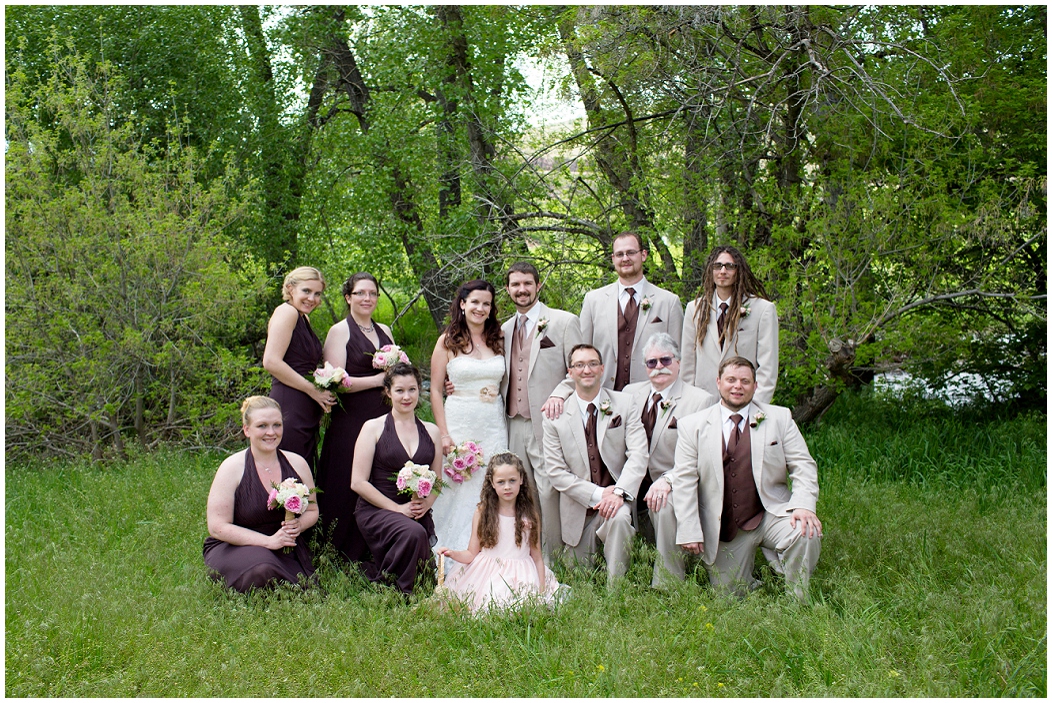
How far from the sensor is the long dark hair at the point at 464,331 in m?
5.86

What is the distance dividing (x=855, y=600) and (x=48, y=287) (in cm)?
795

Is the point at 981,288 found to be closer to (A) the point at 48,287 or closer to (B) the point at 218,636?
(B) the point at 218,636

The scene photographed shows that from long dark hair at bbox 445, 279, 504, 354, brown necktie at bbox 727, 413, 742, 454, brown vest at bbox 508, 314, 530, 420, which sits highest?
long dark hair at bbox 445, 279, 504, 354

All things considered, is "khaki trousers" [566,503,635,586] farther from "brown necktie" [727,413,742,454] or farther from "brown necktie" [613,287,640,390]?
"brown necktie" [613,287,640,390]

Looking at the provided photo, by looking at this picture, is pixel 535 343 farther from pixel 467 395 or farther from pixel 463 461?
pixel 463 461

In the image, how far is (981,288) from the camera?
27.1 ft

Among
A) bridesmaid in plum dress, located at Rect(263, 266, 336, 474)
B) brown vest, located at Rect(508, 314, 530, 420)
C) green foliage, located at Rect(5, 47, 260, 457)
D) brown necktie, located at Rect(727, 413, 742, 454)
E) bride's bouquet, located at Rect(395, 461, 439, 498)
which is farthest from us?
green foliage, located at Rect(5, 47, 260, 457)

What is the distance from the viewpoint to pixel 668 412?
539 cm

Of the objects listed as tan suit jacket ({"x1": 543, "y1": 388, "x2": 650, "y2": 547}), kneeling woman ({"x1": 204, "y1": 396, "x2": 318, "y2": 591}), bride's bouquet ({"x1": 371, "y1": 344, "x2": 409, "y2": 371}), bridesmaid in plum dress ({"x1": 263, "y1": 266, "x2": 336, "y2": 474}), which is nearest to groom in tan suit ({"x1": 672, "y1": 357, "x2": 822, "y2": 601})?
tan suit jacket ({"x1": 543, "y1": 388, "x2": 650, "y2": 547})

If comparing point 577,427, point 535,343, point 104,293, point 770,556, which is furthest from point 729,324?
point 104,293

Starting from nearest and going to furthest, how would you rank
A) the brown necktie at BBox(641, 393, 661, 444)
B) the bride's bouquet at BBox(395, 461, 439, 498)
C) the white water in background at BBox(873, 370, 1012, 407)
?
1. the bride's bouquet at BBox(395, 461, 439, 498)
2. the brown necktie at BBox(641, 393, 661, 444)
3. the white water in background at BBox(873, 370, 1012, 407)

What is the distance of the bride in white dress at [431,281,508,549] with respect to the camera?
5859 millimetres

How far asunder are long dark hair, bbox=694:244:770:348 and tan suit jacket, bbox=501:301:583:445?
0.81 meters

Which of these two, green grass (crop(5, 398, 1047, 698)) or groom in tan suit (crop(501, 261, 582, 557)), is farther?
groom in tan suit (crop(501, 261, 582, 557))
